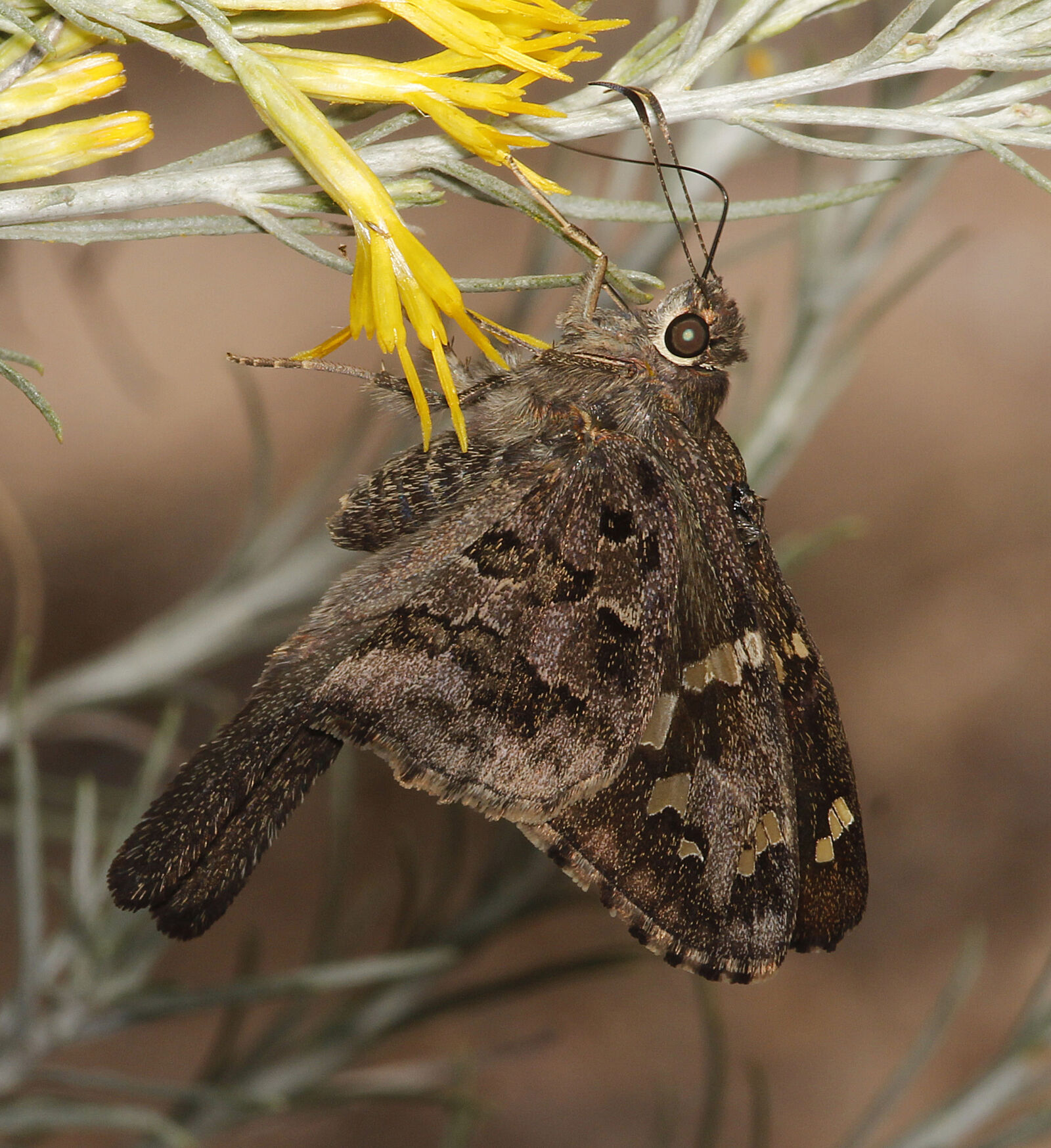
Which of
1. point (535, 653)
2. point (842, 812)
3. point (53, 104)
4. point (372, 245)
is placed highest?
point (53, 104)

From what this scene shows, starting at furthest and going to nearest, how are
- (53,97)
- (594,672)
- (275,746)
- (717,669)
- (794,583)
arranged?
(794,583)
(717,669)
(594,672)
(275,746)
(53,97)

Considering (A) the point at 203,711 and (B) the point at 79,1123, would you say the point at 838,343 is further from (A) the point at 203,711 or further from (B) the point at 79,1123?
(A) the point at 203,711

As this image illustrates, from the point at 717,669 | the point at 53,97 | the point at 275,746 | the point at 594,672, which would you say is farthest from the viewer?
the point at 717,669

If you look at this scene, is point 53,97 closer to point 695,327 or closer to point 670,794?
point 695,327

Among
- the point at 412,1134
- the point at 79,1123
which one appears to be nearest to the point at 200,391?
the point at 412,1134

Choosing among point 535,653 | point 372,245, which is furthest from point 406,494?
point 372,245

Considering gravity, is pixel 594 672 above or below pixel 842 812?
above

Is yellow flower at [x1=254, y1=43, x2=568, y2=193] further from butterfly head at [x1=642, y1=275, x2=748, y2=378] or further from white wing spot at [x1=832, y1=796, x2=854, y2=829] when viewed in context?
white wing spot at [x1=832, y1=796, x2=854, y2=829]
